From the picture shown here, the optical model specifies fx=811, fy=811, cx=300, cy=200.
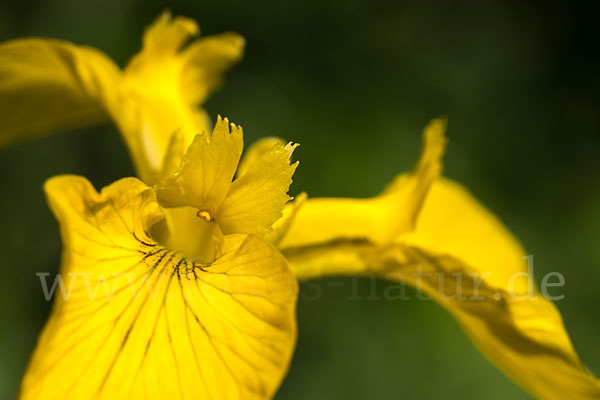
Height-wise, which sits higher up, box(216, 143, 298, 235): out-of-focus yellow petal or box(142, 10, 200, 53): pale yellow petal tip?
box(142, 10, 200, 53): pale yellow petal tip

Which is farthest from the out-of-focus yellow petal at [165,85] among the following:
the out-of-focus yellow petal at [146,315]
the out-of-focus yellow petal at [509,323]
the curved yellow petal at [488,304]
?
the out-of-focus yellow petal at [509,323]

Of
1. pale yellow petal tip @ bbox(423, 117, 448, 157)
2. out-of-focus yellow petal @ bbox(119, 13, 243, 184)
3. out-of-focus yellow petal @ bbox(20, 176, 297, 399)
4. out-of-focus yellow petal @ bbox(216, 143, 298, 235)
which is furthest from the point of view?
out-of-focus yellow petal @ bbox(119, 13, 243, 184)

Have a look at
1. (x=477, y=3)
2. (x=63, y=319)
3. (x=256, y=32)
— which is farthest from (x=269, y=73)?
(x=63, y=319)

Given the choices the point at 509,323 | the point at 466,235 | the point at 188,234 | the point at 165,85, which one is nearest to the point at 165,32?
the point at 165,85

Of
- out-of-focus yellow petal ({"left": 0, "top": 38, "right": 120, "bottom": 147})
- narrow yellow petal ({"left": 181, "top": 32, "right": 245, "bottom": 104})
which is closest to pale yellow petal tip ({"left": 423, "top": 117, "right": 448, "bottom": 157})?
narrow yellow petal ({"left": 181, "top": 32, "right": 245, "bottom": 104})

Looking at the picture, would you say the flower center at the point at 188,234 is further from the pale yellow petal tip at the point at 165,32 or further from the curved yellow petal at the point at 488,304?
the pale yellow petal tip at the point at 165,32

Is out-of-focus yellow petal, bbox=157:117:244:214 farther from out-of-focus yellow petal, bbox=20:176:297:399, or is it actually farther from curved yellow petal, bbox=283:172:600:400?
curved yellow petal, bbox=283:172:600:400

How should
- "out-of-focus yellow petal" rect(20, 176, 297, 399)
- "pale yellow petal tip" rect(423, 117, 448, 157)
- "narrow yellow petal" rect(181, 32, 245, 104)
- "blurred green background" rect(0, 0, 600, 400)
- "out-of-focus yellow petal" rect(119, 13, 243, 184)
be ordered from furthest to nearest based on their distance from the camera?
"blurred green background" rect(0, 0, 600, 400), "narrow yellow petal" rect(181, 32, 245, 104), "out-of-focus yellow petal" rect(119, 13, 243, 184), "pale yellow petal tip" rect(423, 117, 448, 157), "out-of-focus yellow petal" rect(20, 176, 297, 399)

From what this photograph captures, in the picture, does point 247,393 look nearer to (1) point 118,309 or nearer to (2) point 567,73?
(1) point 118,309
